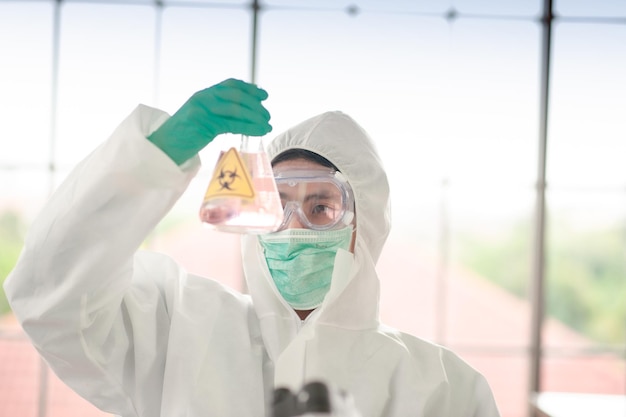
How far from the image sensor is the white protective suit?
1.06 metres

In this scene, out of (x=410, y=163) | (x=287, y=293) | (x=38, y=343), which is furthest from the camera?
(x=410, y=163)

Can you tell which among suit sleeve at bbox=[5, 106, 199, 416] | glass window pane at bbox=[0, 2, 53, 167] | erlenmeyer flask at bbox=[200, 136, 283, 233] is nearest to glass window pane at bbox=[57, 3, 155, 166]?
glass window pane at bbox=[0, 2, 53, 167]

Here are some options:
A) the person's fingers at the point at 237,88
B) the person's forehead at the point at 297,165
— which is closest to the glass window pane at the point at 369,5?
the person's forehead at the point at 297,165

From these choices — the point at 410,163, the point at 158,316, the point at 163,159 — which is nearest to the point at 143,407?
the point at 158,316

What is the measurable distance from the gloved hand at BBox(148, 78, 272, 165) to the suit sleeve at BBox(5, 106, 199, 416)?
0.03 metres

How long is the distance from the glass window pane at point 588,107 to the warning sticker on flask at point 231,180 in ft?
7.43

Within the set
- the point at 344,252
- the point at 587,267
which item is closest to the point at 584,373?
the point at 587,267

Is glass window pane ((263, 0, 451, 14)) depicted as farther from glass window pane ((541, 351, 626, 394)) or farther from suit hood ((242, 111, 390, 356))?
glass window pane ((541, 351, 626, 394))

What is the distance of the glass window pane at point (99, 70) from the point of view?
2828mm

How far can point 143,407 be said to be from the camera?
1.30 metres

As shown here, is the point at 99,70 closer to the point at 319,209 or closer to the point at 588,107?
the point at 319,209

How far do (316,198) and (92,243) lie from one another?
21.1 inches

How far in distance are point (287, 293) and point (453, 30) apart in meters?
2.00

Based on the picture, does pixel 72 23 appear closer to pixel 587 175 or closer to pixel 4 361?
pixel 4 361
